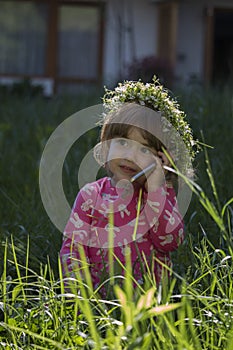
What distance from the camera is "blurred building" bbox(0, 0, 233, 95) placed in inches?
658

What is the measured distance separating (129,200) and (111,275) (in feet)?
3.18

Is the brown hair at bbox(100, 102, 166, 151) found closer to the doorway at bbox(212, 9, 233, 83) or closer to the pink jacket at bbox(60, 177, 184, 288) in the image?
the pink jacket at bbox(60, 177, 184, 288)

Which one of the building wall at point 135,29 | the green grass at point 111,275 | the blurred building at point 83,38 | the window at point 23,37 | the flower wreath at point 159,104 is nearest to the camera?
the green grass at point 111,275

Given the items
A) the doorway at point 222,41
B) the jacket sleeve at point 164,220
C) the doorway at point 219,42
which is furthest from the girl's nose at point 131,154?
the doorway at point 222,41

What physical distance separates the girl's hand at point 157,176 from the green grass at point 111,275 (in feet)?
0.70

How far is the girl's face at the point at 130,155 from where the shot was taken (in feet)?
8.95

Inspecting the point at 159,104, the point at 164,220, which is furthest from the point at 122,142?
the point at 164,220

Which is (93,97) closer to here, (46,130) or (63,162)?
(46,130)

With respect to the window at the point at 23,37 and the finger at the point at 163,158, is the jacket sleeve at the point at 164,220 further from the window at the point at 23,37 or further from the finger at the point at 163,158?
the window at the point at 23,37

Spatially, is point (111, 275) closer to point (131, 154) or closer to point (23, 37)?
point (131, 154)

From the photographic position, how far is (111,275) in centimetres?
191

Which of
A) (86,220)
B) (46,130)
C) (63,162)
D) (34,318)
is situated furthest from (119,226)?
(46,130)

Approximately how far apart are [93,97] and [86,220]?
16.7 feet

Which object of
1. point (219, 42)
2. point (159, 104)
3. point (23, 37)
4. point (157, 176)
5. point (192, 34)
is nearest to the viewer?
point (157, 176)
